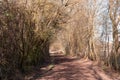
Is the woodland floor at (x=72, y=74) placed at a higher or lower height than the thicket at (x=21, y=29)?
lower

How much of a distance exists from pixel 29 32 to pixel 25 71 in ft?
9.08

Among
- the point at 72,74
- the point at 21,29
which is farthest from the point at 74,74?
the point at 21,29

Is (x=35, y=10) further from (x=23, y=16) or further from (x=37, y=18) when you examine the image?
(x=23, y=16)

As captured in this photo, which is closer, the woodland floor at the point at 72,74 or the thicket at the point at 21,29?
the thicket at the point at 21,29

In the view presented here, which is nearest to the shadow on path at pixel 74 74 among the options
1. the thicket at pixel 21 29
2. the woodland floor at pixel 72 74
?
the woodland floor at pixel 72 74

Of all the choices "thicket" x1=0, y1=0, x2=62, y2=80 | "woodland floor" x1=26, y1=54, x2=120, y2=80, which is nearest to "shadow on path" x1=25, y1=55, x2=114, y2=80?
"woodland floor" x1=26, y1=54, x2=120, y2=80

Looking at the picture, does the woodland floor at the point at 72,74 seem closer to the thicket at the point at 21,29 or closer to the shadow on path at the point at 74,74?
the shadow on path at the point at 74,74

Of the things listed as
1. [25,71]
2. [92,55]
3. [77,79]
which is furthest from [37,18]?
[92,55]

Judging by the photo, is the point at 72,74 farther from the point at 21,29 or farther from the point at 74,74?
the point at 21,29

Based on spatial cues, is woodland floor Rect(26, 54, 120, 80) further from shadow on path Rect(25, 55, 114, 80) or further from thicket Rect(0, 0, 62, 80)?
thicket Rect(0, 0, 62, 80)

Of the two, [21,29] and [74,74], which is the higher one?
[21,29]

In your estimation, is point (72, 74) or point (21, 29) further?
point (72, 74)

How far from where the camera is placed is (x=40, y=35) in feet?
59.7

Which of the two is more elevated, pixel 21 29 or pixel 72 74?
pixel 21 29
